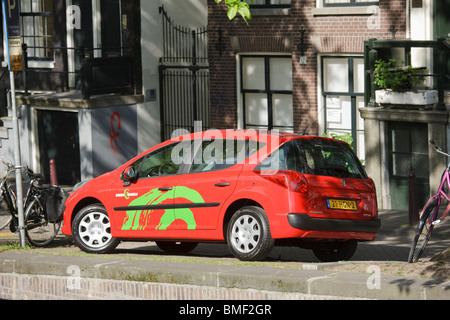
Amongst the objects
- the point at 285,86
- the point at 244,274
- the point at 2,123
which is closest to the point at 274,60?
the point at 285,86

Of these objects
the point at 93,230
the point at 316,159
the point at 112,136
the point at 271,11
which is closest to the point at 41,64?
the point at 112,136

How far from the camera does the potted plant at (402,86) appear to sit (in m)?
17.8

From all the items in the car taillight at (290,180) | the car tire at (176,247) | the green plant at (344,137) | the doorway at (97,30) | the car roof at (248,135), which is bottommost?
the car tire at (176,247)

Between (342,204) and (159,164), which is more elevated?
(159,164)

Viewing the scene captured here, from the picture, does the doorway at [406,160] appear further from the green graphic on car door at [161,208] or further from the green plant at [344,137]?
the green graphic on car door at [161,208]

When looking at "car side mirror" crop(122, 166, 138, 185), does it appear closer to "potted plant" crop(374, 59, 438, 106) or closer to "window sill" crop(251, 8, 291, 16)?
"potted plant" crop(374, 59, 438, 106)

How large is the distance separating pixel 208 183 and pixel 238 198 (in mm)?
500

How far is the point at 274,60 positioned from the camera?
21.2 metres

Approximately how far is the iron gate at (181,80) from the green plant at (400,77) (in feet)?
17.9

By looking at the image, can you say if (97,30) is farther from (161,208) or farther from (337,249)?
(337,249)

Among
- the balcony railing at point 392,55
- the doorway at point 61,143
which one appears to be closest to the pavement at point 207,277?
the balcony railing at point 392,55

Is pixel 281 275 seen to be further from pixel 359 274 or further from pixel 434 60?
pixel 434 60

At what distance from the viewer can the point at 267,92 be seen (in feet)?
70.2

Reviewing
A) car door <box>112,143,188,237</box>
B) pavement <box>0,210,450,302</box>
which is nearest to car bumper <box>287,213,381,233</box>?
pavement <box>0,210,450,302</box>
